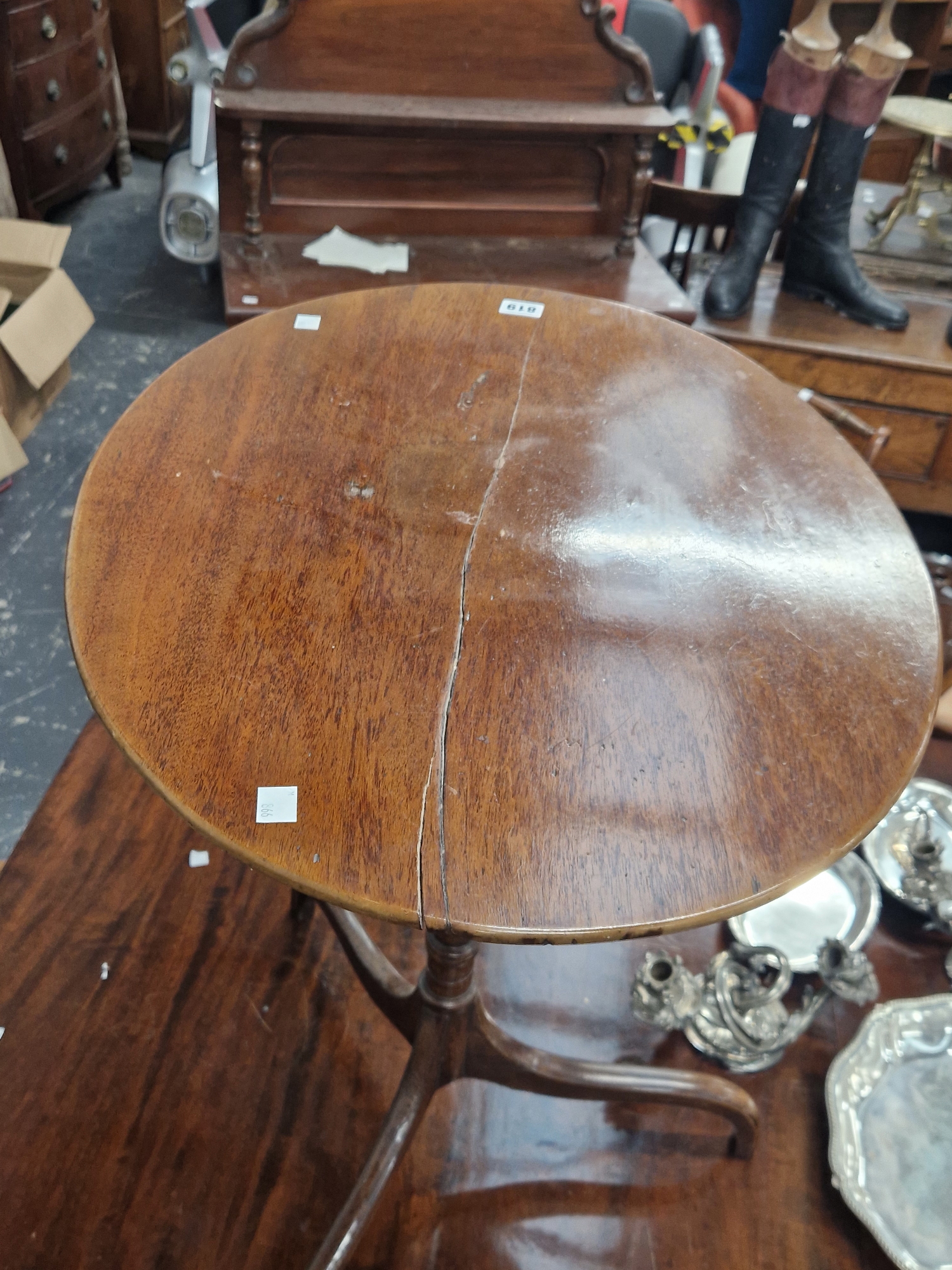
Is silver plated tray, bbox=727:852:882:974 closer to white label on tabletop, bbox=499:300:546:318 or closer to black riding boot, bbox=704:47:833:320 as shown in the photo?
white label on tabletop, bbox=499:300:546:318

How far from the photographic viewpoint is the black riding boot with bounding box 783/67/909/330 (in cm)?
186

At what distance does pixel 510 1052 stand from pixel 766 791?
1.74 feet

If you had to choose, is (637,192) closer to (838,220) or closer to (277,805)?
(838,220)

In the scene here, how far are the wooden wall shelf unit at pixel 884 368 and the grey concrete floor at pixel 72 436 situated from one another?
1.53m

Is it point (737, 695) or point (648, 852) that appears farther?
point (737, 695)

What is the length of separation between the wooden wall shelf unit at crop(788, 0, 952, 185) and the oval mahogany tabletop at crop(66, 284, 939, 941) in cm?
318

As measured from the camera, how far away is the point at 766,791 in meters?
0.66

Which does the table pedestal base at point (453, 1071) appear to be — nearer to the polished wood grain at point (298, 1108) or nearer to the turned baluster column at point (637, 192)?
the polished wood grain at point (298, 1108)

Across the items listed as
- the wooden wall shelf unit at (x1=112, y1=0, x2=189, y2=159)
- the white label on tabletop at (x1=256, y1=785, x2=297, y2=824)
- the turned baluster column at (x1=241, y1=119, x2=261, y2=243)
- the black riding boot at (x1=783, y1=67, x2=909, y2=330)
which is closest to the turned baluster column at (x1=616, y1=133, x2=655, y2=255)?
the black riding boot at (x1=783, y1=67, x2=909, y2=330)

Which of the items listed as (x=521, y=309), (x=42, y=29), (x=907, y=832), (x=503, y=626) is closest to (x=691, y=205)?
(x=521, y=309)

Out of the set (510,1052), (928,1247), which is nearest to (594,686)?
(510,1052)

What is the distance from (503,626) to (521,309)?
60 centimetres

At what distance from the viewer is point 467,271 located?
6.54 feet

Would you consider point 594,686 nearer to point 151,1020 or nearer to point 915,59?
point 151,1020
